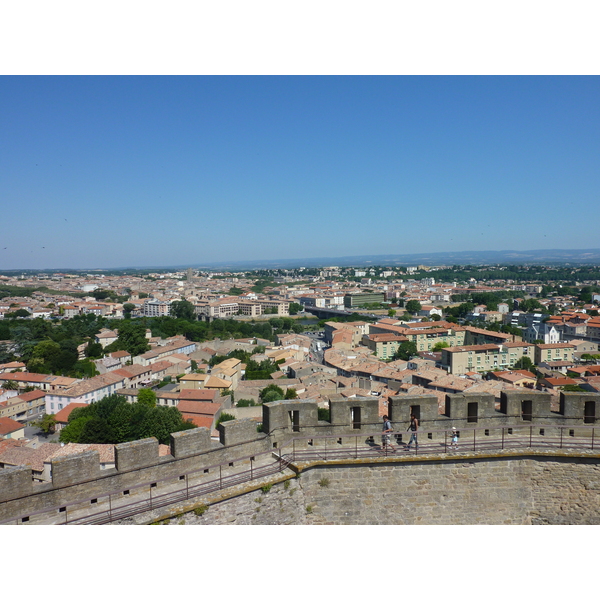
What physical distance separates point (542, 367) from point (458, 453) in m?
31.0

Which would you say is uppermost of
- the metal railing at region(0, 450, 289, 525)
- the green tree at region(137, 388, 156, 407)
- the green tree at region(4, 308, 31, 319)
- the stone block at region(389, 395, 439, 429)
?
the stone block at region(389, 395, 439, 429)

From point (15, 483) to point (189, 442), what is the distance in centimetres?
115

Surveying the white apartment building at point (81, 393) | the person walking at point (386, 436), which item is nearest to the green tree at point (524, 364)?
the white apartment building at point (81, 393)

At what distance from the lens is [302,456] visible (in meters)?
3.67

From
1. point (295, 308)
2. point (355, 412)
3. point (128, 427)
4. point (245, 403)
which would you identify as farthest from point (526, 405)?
point (295, 308)

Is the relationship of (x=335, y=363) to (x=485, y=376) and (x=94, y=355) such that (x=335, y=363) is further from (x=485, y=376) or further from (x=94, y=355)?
(x=94, y=355)

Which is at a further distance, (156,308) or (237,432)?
(156,308)

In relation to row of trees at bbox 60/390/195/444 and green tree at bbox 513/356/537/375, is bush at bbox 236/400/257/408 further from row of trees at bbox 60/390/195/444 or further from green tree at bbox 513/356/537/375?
green tree at bbox 513/356/537/375

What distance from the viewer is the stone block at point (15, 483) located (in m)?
2.85

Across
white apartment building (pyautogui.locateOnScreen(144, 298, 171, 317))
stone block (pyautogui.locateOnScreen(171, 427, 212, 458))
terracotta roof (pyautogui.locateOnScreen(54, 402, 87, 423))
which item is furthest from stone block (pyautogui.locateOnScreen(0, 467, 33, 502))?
white apartment building (pyautogui.locateOnScreen(144, 298, 171, 317))

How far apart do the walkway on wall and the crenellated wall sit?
0.4 inches

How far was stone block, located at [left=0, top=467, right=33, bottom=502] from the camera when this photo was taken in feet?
9.34

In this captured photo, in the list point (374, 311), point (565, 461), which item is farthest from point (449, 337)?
point (565, 461)

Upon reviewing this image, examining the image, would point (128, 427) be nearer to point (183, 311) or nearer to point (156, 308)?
point (183, 311)
